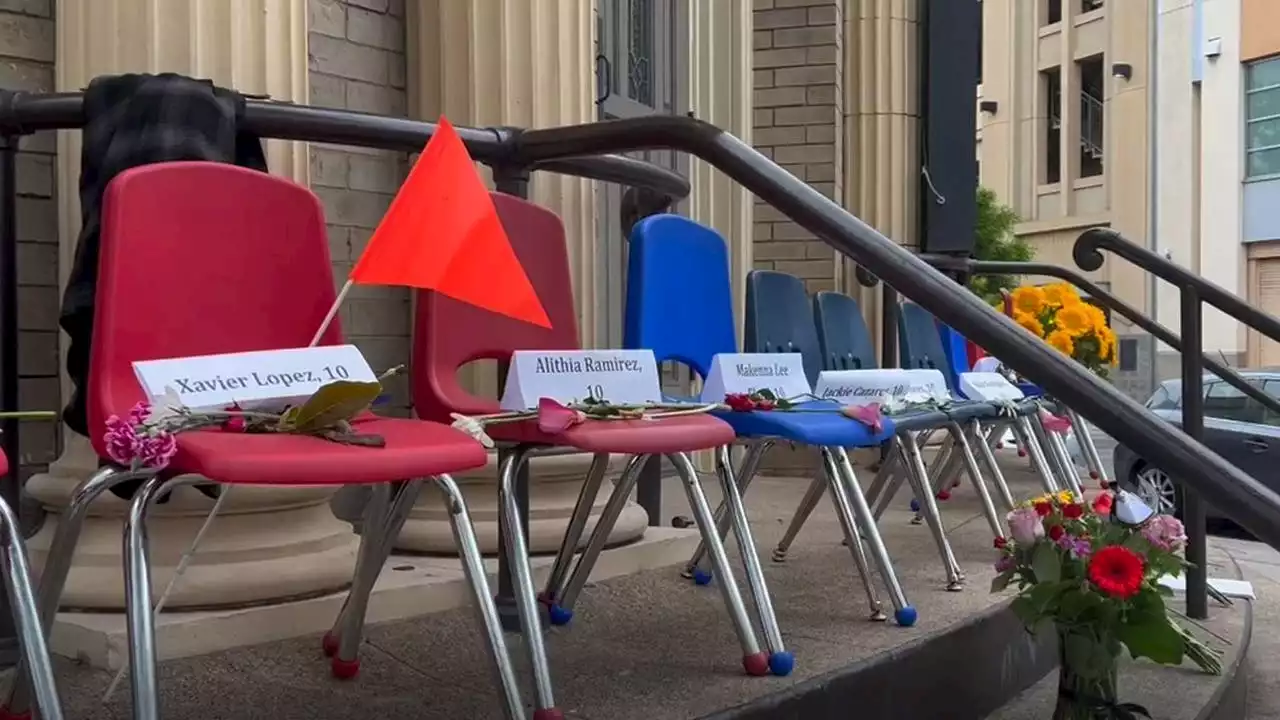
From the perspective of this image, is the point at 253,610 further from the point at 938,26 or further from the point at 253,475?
the point at 938,26

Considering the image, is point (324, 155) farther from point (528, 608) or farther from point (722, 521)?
point (528, 608)

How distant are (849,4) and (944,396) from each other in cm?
437

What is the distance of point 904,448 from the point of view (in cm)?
317

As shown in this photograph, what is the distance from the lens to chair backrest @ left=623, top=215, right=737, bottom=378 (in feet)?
9.20

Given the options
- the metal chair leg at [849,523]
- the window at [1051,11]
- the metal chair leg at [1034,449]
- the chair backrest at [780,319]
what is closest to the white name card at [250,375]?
the metal chair leg at [849,523]

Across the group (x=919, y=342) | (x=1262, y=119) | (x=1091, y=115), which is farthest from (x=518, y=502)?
(x=1091, y=115)

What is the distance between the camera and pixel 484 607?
1.69 meters

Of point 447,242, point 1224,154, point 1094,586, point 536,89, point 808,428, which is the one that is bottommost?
point 1094,586

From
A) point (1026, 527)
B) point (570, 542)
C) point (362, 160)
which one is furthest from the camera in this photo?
point (362, 160)

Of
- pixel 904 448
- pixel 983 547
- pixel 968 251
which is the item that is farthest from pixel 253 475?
pixel 968 251

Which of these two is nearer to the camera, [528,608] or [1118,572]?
[528,608]

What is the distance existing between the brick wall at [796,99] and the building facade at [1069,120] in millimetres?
17972

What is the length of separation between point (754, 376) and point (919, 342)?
196 cm

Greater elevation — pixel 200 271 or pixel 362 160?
pixel 362 160
